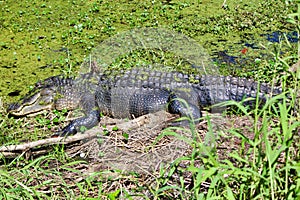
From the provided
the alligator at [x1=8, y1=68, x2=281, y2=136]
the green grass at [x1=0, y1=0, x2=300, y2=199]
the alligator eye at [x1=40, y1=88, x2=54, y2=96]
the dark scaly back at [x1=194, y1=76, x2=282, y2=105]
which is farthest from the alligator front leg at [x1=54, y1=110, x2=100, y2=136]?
the dark scaly back at [x1=194, y1=76, x2=282, y2=105]

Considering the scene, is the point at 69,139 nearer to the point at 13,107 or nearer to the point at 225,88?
the point at 13,107

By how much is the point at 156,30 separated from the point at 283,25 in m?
2.01

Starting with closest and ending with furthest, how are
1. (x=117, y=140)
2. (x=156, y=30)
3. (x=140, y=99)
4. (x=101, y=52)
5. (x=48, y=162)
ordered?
(x=48, y=162), (x=117, y=140), (x=140, y=99), (x=101, y=52), (x=156, y=30)

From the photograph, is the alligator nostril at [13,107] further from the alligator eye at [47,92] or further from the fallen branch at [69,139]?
the fallen branch at [69,139]

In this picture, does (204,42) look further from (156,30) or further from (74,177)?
(74,177)

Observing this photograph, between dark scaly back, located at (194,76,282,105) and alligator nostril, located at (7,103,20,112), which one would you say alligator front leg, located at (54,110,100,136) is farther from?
dark scaly back, located at (194,76,282,105)

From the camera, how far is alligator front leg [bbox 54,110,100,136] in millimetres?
4791

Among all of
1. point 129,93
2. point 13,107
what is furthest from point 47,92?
point 129,93

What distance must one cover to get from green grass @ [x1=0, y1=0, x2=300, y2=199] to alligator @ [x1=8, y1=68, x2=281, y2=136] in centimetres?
21

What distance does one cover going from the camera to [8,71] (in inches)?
233

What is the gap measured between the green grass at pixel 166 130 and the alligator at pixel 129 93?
0.21 metres

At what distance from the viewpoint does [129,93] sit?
5195mm

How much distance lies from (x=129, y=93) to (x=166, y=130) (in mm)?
1867

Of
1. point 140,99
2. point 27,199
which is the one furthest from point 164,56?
point 27,199
